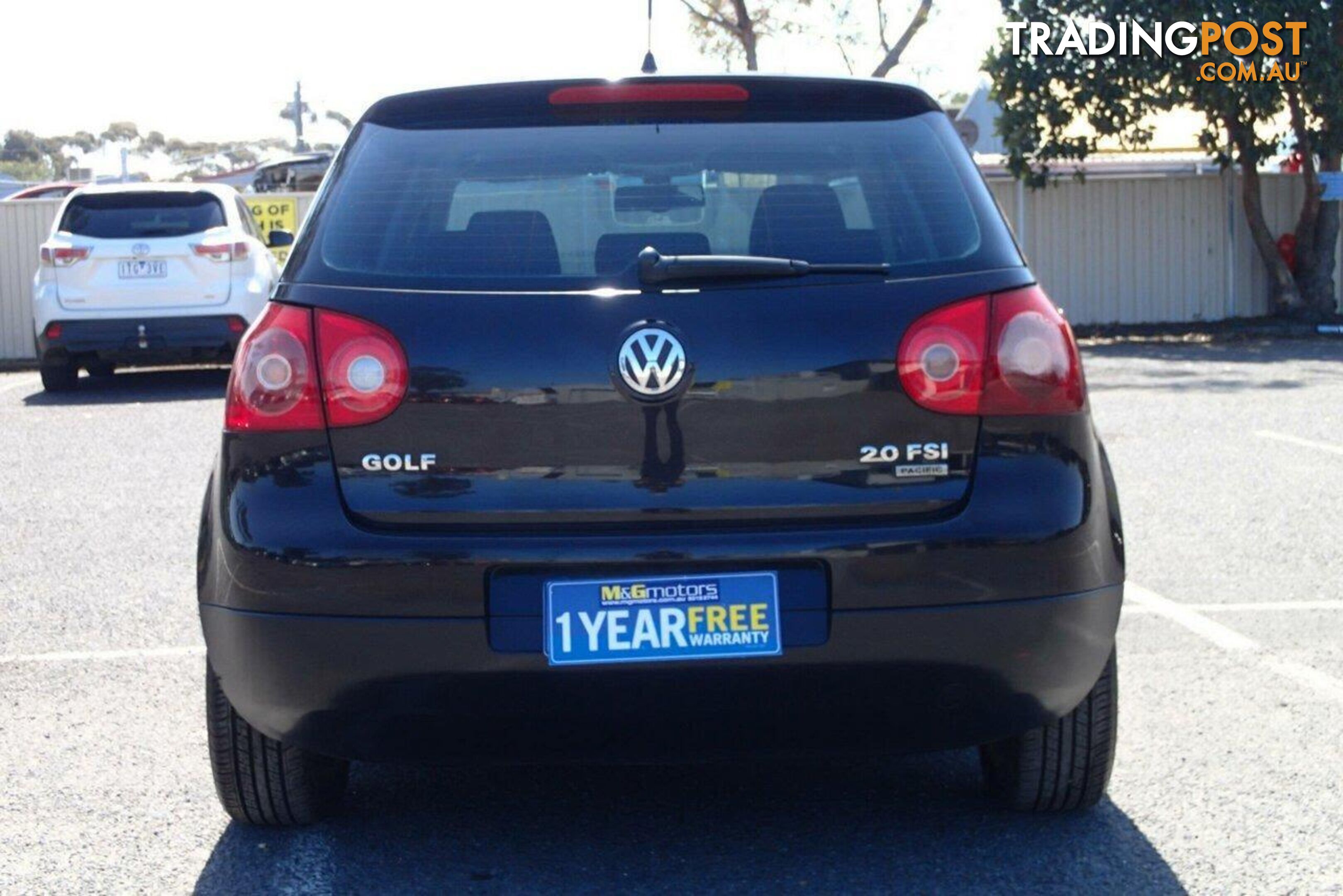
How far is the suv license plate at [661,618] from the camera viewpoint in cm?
326

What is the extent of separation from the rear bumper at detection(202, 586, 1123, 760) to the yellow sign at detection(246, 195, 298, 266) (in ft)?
59.3

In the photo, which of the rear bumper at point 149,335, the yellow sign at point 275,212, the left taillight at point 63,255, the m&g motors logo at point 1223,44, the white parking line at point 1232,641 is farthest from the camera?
the yellow sign at point 275,212

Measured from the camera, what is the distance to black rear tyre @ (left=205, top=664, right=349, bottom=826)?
3.76 meters

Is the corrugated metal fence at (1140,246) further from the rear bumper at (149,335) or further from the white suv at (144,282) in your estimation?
the rear bumper at (149,335)

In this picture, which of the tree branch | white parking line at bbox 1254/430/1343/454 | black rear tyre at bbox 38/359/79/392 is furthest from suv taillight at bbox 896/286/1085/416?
the tree branch

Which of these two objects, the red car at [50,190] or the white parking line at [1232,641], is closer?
the white parking line at [1232,641]

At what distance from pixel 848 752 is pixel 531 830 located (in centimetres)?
82

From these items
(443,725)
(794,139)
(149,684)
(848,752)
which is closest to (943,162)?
(794,139)

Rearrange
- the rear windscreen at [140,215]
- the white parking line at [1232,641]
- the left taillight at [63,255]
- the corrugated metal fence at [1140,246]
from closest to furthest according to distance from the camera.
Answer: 1. the white parking line at [1232,641]
2. the left taillight at [63,255]
3. the rear windscreen at [140,215]
4. the corrugated metal fence at [1140,246]

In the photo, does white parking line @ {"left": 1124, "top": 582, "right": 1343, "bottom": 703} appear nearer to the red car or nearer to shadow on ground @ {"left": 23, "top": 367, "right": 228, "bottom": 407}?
shadow on ground @ {"left": 23, "top": 367, "right": 228, "bottom": 407}

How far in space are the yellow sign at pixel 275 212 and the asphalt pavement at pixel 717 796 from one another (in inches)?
565

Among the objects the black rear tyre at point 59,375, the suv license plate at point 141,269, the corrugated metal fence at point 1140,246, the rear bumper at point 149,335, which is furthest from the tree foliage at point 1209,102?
the black rear tyre at point 59,375

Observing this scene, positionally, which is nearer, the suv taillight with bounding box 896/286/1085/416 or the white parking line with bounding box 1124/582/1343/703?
the suv taillight with bounding box 896/286/1085/416

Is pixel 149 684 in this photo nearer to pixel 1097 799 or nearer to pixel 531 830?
pixel 531 830
